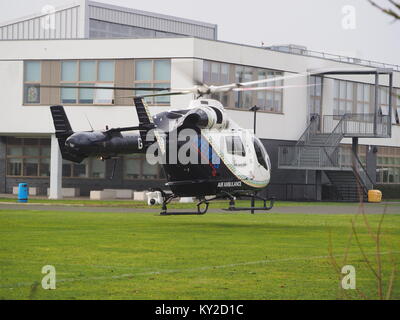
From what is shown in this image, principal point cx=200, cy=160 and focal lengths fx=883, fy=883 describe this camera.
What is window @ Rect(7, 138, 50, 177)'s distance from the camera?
61.9m

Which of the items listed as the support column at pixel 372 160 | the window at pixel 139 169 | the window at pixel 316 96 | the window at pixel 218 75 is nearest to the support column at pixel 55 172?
the window at pixel 139 169

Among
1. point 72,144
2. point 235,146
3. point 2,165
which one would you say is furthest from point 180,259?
point 2,165

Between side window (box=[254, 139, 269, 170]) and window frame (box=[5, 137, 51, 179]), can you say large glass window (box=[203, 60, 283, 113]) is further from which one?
side window (box=[254, 139, 269, 170])

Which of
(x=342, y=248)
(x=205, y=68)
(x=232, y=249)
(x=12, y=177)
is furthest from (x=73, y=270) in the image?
(x=12, y=177)

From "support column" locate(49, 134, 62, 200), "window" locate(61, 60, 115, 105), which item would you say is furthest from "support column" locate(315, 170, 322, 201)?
"support column" locate(49, 134, 62, 200)

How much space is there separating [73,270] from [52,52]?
42.9 m

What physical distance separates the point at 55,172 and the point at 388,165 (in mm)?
30556

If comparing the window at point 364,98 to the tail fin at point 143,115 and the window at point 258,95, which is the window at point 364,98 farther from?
the tail fin at point 143,115

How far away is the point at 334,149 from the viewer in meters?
61.8

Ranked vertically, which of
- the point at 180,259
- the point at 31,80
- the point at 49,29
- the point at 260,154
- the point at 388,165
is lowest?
the point at 180,259

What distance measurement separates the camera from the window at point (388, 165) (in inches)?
2872

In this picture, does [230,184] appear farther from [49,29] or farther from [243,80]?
[49,29]

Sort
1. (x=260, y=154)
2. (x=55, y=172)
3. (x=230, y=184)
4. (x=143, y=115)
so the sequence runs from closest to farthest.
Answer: (x=230, y=184)
(x=143, y=115)
(x=260, y=154)
(x=55, y=172)

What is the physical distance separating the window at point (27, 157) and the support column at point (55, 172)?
4.69 meters
